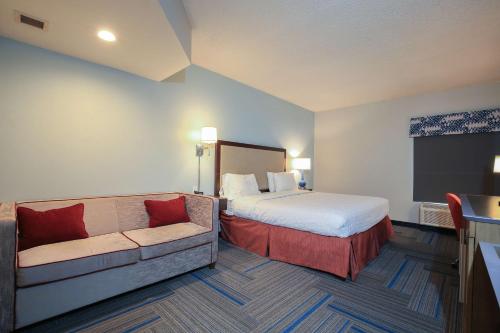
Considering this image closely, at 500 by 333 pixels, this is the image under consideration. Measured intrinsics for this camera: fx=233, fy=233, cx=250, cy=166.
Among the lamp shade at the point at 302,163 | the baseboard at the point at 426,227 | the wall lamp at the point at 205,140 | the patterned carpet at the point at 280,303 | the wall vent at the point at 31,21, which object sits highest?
the wall vent at the point at 31,21

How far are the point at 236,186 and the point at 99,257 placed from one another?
206 centimetres

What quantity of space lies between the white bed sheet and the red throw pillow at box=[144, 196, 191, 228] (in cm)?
85

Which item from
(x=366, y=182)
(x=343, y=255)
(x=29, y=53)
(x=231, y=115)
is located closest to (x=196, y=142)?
(x=231, y=115)

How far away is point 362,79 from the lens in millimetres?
3754

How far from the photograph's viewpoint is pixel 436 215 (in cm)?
414

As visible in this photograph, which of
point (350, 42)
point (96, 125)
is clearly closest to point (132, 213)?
point (96, 125)

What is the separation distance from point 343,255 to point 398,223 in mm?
3058

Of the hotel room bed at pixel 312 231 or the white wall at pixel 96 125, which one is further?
the hotel room bed at pixel 312 231

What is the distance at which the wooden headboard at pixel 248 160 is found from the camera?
3.72 m

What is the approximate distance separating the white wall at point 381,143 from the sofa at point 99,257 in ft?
12.6

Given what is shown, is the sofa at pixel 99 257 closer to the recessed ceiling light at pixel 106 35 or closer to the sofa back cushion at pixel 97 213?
the sofa back cushion at pixel 97 213

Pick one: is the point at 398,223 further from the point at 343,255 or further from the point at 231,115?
the point at 231,115

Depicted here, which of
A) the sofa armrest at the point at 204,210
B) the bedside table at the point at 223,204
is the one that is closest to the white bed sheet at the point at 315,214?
the bedside table at the point at 223,204

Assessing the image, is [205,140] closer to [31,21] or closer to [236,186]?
[236,186]
